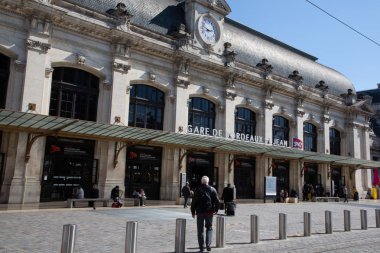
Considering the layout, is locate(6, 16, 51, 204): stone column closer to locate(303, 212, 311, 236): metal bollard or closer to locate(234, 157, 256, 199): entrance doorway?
locate(303, 212, 311, 236): metal bollard

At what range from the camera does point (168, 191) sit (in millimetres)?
26344

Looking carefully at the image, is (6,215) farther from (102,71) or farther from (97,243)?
(102,71)

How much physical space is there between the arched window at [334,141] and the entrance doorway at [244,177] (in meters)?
14.7

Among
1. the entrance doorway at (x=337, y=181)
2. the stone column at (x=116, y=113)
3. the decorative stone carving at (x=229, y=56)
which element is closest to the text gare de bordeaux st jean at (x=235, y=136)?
the decorative stone carving at (x=229, y=56)

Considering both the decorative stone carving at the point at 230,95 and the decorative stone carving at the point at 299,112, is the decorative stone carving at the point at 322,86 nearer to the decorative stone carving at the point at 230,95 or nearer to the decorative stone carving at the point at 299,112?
the decorative stone carving at the point at 299,112

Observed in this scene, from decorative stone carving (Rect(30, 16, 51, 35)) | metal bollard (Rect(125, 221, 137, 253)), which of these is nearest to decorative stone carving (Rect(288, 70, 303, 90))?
decorative stone carving (Rect(30, 16, 51, 35))

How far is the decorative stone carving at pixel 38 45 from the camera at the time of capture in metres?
21.0

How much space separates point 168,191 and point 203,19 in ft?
47.4

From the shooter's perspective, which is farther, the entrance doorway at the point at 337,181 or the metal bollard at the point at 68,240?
the entrance doorway at the point at 337,181

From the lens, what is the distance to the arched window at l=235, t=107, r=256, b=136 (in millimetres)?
32825

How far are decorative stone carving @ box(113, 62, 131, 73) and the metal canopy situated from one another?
4911mm

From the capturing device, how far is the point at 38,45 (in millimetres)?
21375

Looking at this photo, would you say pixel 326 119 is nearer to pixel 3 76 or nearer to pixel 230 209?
pixel 230 209

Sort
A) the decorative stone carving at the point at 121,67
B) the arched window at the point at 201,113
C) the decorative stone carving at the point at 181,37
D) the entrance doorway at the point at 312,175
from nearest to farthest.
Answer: the decorative stone carving at the point at 121,67, the decorative stone carving at the point at 181,37, the arched window at the point at 201,113, the entrance doorway at the point at 312,175
